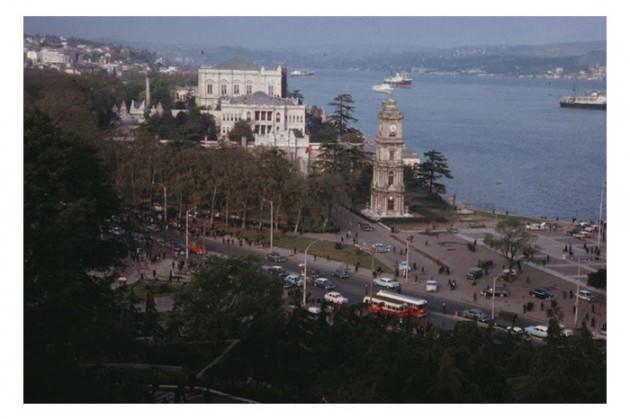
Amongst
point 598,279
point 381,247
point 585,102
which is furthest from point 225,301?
point 585,102

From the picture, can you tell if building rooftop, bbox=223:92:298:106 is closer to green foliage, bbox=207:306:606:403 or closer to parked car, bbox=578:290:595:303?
parked car, bbox=578:290:595:303

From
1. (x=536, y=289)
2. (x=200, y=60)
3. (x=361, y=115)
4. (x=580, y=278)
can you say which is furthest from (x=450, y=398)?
(x=361, y=115)

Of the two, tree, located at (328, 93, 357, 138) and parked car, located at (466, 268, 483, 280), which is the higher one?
tree, located at (328, 93, 357, 138)

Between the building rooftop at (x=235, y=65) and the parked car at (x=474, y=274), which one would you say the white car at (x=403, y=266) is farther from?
the building rooftop at (x=235, y=65)

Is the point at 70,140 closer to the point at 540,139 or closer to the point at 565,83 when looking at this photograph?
the point at 540,139

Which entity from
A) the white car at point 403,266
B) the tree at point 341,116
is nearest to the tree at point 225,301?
the white car at point 403,266

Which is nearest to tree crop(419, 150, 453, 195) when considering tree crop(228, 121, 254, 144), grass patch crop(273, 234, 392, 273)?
grass patch crop(273, 234, 392, 273)

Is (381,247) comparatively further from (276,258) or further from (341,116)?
(341,116)

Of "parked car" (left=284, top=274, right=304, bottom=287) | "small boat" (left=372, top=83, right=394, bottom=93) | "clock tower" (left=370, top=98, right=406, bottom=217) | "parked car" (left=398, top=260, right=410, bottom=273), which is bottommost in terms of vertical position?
"parked car" (left=284, top=274, right=304, bottom=287)
